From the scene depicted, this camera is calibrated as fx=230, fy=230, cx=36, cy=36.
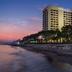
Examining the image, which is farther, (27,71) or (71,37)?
(71,37)

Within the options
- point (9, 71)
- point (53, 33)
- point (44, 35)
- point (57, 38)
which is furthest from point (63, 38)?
point (9, 71)

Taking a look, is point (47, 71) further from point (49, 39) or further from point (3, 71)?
point (49, 39)

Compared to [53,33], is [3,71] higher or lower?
lower

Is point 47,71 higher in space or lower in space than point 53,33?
lower

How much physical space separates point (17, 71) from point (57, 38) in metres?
130

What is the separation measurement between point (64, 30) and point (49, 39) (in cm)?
3384

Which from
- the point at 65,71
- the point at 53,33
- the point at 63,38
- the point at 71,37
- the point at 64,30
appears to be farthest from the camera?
the point at 53,33

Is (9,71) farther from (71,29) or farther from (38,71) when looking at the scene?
(71,29)

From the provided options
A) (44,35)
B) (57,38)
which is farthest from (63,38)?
(44,35)

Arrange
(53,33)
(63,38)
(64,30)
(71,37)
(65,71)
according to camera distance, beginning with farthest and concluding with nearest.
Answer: (53,33)
(63,38)
(64,30)
(71,37)
(65,71)

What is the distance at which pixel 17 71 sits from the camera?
76.8ft

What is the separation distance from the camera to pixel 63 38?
478 ft

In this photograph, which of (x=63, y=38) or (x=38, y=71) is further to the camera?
(x=63, y=38)

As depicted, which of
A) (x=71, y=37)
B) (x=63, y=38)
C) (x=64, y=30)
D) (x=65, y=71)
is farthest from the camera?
(x=63, y=38)
